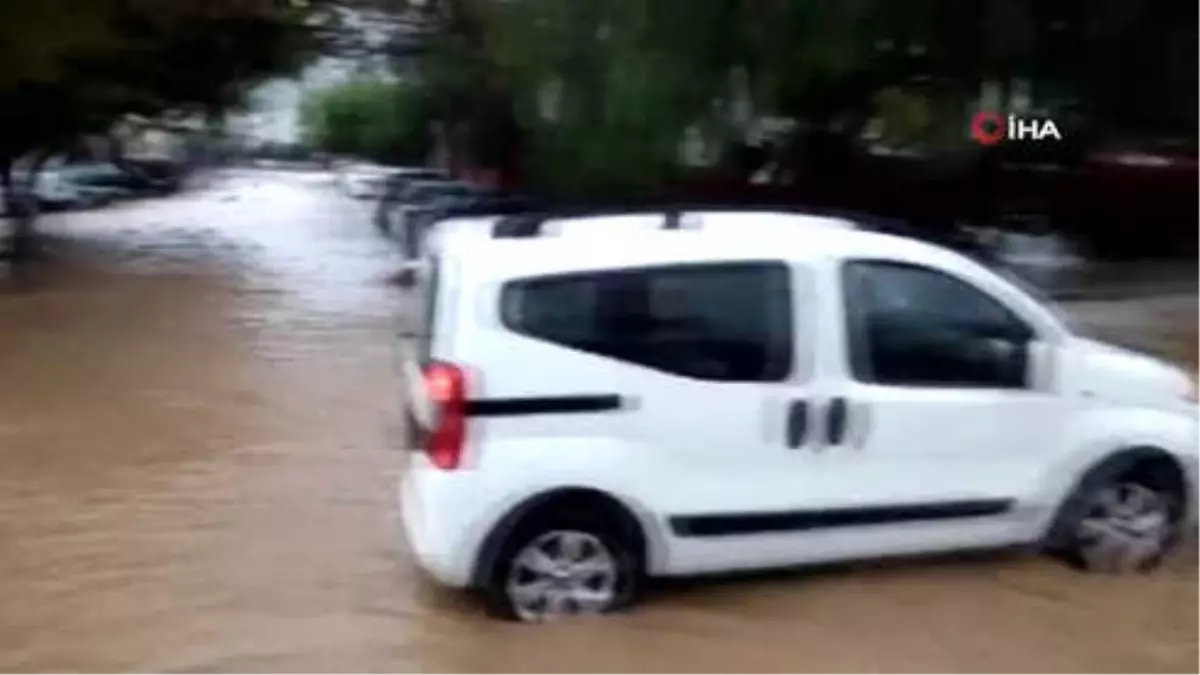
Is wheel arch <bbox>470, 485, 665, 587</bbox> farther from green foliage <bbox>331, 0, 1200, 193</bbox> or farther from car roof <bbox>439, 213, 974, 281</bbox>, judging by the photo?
green foliage <bbox>331, 0, 1200, 193</bbox>

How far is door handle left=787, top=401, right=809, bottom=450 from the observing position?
7059 mm

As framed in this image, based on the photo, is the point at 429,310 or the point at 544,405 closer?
the point at 544,405

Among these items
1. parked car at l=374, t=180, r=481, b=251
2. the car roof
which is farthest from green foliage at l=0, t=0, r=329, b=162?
the car roof

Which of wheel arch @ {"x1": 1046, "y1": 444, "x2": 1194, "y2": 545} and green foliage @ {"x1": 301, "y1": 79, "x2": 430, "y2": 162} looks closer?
wheel arch @ {"x1": 1046, "y1": 444, "x2": 1194, "y2": 545}

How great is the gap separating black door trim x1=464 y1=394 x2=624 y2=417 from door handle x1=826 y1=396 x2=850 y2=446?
33.1 inches

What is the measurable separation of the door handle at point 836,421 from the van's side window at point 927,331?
0.14m

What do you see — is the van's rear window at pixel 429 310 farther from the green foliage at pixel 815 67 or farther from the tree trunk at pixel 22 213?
the tree trunk at pixel 22 213

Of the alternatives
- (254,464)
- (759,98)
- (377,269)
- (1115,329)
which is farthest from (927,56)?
(377,269)

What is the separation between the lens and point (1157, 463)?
757 centimetres

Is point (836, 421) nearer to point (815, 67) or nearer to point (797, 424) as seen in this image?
point (797, 424)

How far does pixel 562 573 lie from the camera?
7.03 metres

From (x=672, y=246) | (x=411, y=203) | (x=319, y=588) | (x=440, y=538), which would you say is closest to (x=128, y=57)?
(x=411, y=203)

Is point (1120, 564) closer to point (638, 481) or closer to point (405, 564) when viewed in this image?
point (638, 481)

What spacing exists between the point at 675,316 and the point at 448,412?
96 centimetres
